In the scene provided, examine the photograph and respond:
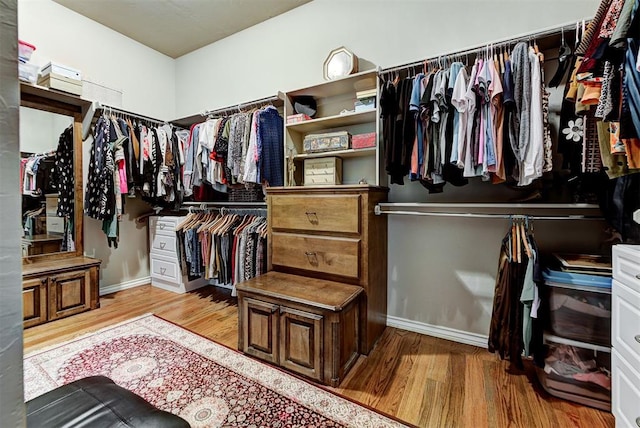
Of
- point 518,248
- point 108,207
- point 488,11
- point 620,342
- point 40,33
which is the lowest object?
point 620,342

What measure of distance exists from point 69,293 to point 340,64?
10.3 ft

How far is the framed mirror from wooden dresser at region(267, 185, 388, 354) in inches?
86.3

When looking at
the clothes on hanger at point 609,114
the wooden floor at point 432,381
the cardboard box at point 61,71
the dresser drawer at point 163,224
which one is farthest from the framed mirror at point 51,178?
the clothes on hanger at point 609,114

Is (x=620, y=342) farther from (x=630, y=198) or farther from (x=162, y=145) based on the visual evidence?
(x=162, y=145)

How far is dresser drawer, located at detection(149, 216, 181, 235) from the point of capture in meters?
3.05

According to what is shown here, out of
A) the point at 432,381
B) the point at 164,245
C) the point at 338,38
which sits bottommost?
the point at 432,381

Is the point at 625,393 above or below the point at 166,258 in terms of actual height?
below

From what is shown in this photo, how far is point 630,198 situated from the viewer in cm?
136

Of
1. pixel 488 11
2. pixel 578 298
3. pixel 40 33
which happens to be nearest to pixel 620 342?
pixel 578 298

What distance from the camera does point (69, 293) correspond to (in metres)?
2.48

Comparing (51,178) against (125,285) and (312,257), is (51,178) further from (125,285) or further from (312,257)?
(312,257)

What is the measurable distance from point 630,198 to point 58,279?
4.06m

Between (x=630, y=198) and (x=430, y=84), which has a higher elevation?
(x=430, y=84)

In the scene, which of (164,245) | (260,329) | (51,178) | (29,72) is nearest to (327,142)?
(260,329)
